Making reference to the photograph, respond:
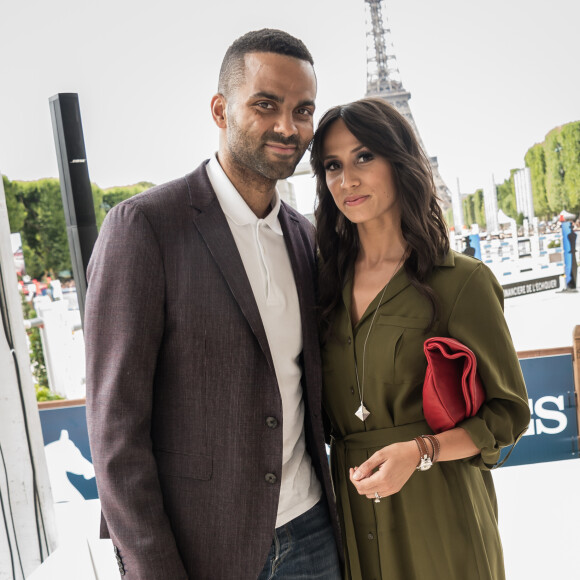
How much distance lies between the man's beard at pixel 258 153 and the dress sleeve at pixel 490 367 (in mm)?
491

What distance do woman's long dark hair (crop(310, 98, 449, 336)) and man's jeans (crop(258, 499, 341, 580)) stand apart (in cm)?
43

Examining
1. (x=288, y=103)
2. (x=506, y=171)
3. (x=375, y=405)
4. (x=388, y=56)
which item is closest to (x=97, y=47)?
(x=388, y=56)

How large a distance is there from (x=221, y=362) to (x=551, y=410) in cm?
320

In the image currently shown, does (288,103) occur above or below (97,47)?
below

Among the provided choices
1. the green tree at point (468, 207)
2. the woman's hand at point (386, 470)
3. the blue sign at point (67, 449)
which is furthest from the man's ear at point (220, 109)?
the green tree at point (468, 207)

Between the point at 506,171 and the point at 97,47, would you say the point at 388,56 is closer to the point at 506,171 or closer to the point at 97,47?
the point at 506,171

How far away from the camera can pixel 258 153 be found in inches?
51.0

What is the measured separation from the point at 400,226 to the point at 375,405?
472mm

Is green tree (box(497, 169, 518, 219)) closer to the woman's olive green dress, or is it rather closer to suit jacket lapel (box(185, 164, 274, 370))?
the woman's olive green dress

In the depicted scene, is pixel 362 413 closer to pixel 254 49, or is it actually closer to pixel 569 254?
pixel 254 49

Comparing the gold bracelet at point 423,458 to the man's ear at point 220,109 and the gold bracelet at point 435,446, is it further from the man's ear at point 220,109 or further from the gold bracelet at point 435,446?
the man's ear at point 220,109

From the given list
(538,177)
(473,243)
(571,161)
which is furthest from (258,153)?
(571,161)

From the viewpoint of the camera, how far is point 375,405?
1.39 meters

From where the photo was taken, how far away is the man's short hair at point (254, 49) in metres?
1.28
